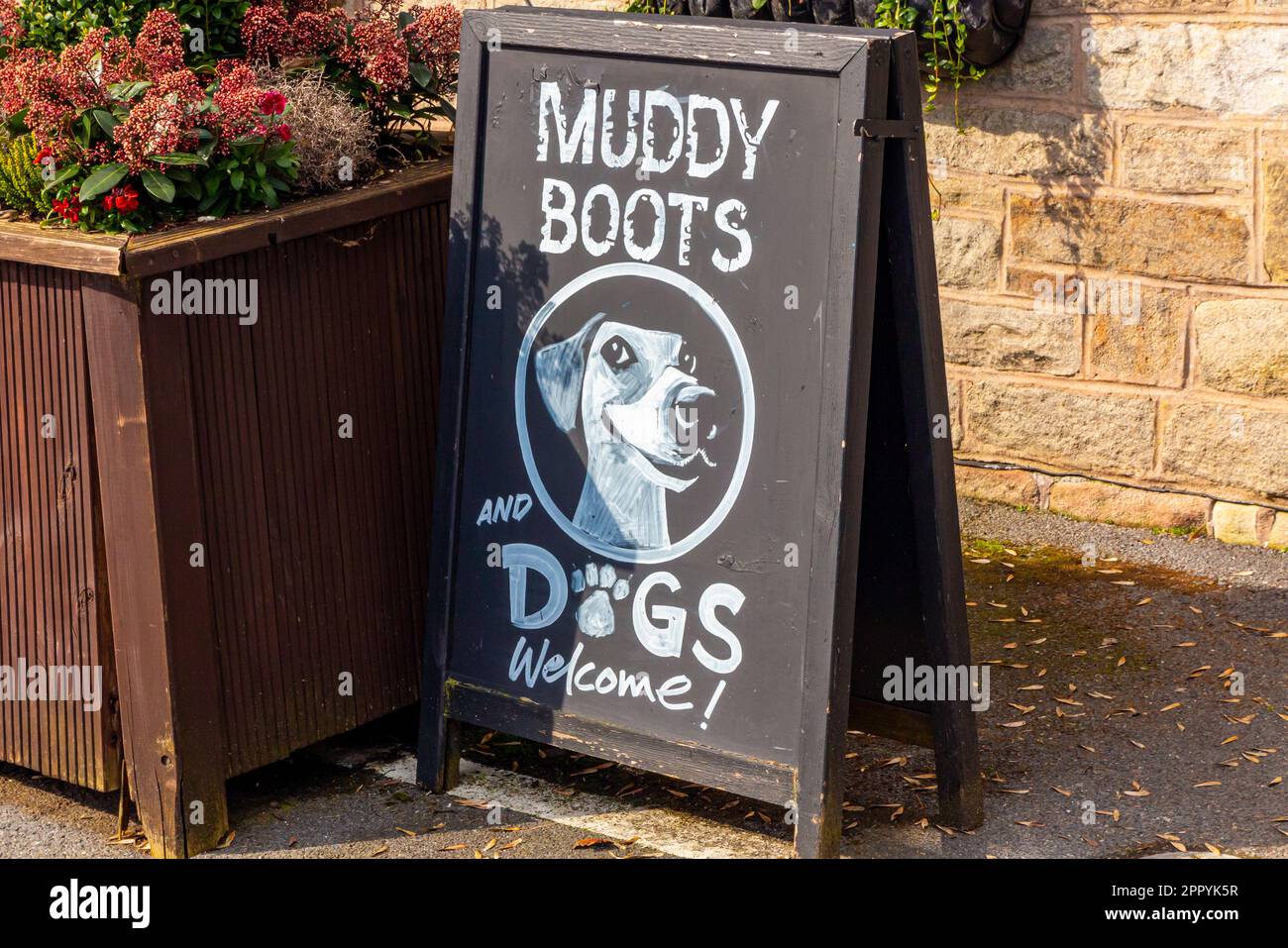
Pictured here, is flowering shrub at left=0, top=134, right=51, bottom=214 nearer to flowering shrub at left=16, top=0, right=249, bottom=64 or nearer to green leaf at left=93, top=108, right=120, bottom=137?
Result: green leaf at left=93, top=108, right=120, bottom=137

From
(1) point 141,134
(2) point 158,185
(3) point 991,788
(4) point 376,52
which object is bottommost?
(3) point 991,788

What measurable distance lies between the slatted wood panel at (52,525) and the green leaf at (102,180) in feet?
0.62

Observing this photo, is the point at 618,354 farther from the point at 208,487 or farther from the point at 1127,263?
the point at 1127,263

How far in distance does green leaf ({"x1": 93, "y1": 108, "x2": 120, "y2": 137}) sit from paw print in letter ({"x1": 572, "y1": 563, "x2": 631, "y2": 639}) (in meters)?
1.46

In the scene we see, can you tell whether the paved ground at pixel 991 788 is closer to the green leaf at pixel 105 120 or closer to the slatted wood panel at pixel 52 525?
the slatted wood panel at pixel 52 525

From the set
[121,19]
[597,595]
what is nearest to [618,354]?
[597,595]

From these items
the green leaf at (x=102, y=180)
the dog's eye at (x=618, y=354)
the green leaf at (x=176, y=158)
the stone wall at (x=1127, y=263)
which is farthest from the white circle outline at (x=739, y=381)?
the stone wall at (x=1127, y=263)

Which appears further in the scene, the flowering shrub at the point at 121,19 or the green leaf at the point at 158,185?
the flowering shrub at the point at 121,19

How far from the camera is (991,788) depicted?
3938 mm

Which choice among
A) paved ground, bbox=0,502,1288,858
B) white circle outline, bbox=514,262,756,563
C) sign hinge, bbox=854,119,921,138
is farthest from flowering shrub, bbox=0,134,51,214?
sign hinge, bbox=854,119,921,138

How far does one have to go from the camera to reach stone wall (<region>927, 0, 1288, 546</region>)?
197 inches

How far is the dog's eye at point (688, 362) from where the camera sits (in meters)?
3.55

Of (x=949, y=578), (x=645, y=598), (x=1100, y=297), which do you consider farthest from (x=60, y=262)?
(x=1100, y=297)

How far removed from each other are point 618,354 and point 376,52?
1145 mm
